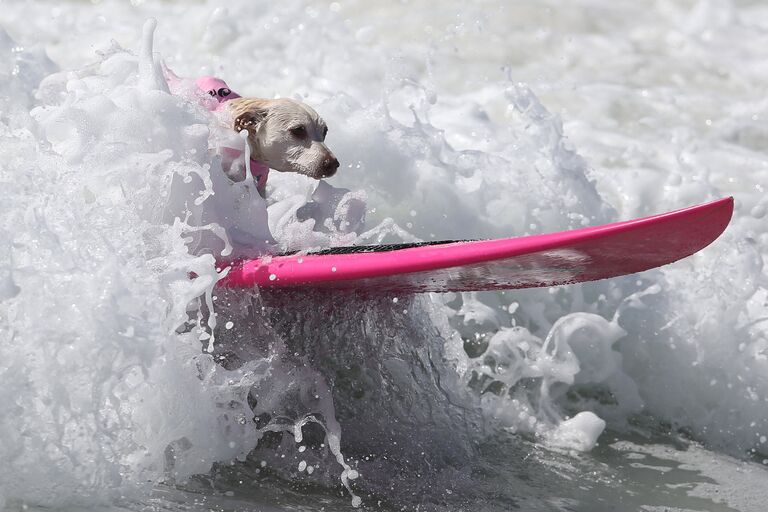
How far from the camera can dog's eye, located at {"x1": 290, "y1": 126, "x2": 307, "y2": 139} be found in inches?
118

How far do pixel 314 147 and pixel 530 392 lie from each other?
1486 millimetres

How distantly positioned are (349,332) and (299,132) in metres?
0.64

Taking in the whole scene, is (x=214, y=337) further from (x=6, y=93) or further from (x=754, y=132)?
(x=754, y=132)

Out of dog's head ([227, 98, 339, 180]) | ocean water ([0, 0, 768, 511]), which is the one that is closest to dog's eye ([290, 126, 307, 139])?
dog's head ([227, 98, 339, 180])

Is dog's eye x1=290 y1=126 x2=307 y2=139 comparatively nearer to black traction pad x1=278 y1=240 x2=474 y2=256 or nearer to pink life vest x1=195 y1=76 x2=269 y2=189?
pink life vest x1=195 y1=76 x2=269 y2=189

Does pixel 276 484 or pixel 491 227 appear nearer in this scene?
pixel 276 484

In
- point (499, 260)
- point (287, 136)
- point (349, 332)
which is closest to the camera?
point (499, 260)

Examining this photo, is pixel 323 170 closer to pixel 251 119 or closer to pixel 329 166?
pixel 329 166

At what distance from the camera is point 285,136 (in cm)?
301

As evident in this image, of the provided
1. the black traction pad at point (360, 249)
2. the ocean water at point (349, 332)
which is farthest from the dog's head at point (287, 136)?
the black traction pad at point (360, 249)

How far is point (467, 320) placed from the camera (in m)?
4.25

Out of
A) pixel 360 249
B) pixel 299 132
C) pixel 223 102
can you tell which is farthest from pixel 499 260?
pixel 223 102

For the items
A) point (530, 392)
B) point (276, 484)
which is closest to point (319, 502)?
point (276, 484)

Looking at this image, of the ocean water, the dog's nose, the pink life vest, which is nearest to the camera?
the ocean water
